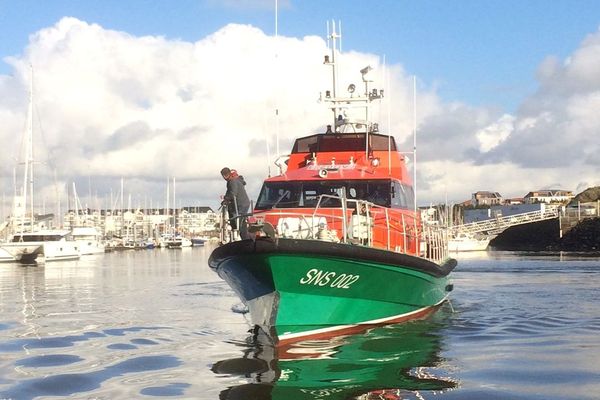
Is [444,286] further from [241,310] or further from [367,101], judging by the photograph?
[367,101]

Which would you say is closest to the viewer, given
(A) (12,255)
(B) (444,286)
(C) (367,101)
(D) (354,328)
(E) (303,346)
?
(E) (303,346)

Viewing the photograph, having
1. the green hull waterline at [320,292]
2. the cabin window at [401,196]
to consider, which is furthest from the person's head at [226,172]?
the cabin window at [401,196]

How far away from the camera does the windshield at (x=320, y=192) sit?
14.4 m

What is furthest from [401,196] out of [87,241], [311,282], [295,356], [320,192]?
[87,241]

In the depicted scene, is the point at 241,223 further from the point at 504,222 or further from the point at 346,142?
the point at 504,222

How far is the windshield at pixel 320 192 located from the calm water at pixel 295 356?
107 inches

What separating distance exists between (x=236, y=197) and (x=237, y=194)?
0.21 feet

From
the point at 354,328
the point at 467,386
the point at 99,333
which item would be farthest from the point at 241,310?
the point at 467,386

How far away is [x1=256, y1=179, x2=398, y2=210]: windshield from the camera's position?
47.4 feet

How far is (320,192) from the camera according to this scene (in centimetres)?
1455

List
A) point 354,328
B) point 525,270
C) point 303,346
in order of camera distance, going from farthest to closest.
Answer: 1. point 525,270
2. point 354,328
3. point 303,346

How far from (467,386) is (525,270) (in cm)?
2754

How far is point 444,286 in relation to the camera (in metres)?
16.4

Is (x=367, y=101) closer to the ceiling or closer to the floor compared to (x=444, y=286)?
closer to the ceiling
